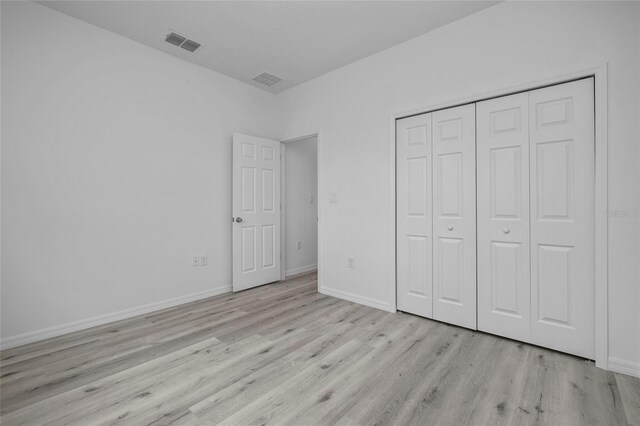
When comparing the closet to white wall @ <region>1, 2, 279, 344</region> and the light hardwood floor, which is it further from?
white wall @ <region>1, 2, 279, 344</region>

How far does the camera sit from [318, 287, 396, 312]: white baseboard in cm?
318

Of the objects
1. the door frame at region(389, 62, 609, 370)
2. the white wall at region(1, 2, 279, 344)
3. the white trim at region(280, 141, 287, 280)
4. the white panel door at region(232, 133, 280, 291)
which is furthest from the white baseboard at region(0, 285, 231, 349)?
the door frame at region(389, 62, 609, 370)

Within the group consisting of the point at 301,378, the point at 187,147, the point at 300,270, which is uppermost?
the point at 187,147

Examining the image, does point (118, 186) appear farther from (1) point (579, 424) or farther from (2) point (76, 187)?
(1) point (579, 424)

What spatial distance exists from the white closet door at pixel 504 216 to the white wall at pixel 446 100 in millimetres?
280

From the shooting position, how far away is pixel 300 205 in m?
4.89

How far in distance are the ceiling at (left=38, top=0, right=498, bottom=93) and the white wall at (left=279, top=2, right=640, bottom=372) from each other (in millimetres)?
235

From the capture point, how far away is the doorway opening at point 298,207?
15.1 feet

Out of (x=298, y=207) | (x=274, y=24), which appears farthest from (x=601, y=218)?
(x=298, y=207)

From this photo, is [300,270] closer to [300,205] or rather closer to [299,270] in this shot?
[299,270]

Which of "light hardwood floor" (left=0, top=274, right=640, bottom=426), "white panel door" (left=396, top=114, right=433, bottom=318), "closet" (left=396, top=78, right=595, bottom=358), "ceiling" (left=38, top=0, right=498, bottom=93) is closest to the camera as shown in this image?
"light hardwood floor" (left=0, top=274, right=640, bottom=426)

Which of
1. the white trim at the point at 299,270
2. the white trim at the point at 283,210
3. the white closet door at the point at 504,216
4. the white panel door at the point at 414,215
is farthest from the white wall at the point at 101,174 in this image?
the white closet door at the point at 504,216

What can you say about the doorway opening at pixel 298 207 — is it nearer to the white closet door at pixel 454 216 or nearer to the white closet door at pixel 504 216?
the white closet door at pixel 454 216

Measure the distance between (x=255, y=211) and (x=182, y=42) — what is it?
82.5 inches
